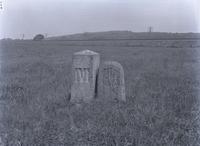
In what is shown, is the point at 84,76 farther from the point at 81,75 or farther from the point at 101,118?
the point at 101,118

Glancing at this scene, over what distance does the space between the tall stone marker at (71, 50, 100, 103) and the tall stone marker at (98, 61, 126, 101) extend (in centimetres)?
25

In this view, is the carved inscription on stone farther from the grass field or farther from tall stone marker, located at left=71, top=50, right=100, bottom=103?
the grass field

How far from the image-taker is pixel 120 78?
31.0ft

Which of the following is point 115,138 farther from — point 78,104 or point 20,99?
point 20,99

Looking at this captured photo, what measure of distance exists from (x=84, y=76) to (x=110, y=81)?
2.44ft

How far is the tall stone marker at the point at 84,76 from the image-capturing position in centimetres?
952

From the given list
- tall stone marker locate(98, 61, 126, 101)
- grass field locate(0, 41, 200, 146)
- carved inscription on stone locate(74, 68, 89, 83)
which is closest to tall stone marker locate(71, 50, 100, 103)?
carved inscription on stone locate(74, 68, 89, 83)

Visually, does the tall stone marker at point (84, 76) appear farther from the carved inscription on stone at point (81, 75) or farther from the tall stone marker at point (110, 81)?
the tall stone marker at point (110, 81)

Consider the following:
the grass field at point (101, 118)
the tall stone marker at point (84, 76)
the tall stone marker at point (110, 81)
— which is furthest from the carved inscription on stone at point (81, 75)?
the grass field at point (101, 118)

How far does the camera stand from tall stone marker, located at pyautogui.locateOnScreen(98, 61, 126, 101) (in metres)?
9.43

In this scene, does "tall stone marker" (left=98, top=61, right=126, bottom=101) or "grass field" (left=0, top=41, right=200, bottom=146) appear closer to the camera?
"grass field" (left=0, top=41, right=200, bottom=146)

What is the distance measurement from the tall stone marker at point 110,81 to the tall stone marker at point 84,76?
250 millimetres

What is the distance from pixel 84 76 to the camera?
9.62 metres

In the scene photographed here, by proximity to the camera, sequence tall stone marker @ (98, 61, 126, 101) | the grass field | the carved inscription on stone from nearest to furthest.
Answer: the grass field < tall stone marker @ (98, 61, 126, 101) < the carved inscription on stone
